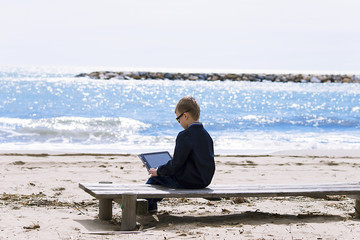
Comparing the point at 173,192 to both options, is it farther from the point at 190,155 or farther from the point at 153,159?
the point at 153,159

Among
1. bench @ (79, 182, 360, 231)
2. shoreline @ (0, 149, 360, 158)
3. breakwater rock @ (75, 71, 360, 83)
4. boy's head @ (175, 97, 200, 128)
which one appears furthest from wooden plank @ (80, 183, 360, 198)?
breakwater rock @ (75, 71, 360, 83)

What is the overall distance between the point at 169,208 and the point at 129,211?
1.15 m

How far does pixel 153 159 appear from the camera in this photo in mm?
5012

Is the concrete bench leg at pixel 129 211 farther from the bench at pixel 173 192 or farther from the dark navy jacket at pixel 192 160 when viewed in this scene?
the dark navy jacket at pixel 192 160

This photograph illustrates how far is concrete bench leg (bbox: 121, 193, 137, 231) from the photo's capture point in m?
4.34

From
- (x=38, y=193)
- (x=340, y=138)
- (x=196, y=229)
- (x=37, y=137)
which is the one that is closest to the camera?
(x=196, y=229)

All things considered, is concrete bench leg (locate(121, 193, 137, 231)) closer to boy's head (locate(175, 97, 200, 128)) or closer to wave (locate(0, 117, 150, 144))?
boy's head (locate(175, 97, 200, 128))

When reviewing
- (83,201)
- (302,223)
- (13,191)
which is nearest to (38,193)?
(13,191)

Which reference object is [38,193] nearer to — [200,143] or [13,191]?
[13,191]

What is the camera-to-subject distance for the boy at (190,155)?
4.54 metres

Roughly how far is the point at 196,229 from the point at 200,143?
756mm

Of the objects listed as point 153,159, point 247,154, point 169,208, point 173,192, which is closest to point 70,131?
point 247,154

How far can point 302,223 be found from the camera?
464 cm

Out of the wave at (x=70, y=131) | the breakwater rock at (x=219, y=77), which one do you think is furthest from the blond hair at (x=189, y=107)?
the breakwater rock at (x=219, y=77)
